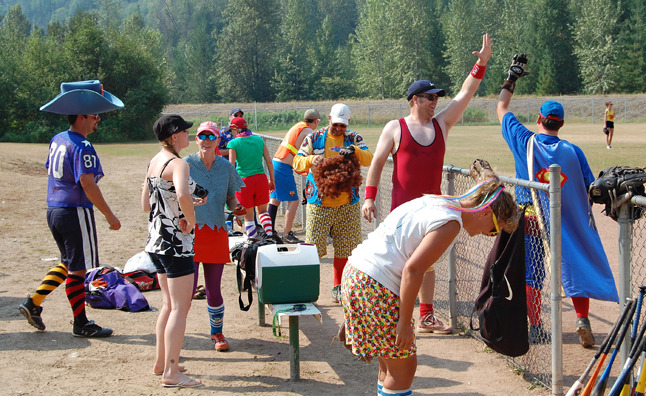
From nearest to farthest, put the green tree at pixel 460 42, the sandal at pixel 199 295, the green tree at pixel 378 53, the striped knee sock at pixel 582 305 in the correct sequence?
1. the striped knee sock at pixel 582 305
2. the sandal at pixel 199 295
3. the green tree at pixel 460 42
4. the green tree at pixel 378 53

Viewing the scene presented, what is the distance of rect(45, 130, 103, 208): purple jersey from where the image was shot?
5.07m

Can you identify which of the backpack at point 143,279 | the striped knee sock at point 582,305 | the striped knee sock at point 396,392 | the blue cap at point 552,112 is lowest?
the backpack at point 143,279

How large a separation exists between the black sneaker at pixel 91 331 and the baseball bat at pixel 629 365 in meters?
4.15

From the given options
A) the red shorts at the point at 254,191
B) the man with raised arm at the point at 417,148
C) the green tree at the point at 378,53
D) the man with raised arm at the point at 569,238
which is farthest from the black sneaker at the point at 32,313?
the green tree at the point at 378,53

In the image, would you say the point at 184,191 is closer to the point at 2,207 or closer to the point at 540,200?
the point at 540,200

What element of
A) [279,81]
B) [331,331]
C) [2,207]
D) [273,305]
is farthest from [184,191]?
[279,81]

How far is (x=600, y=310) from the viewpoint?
5.93 meters

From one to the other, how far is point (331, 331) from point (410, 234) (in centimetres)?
306

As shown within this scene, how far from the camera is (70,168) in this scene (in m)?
5.12

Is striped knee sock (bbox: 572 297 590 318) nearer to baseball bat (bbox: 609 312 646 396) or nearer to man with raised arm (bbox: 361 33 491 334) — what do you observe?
man with raised arm (bbox: 361 33 491 334)

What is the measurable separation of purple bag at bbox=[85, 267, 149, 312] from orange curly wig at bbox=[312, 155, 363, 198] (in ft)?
7.39

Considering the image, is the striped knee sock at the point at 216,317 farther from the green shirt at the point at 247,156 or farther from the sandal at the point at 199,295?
the green shirt at the point at 247,156

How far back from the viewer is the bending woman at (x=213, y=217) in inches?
195

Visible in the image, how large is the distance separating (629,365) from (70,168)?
172 inches
